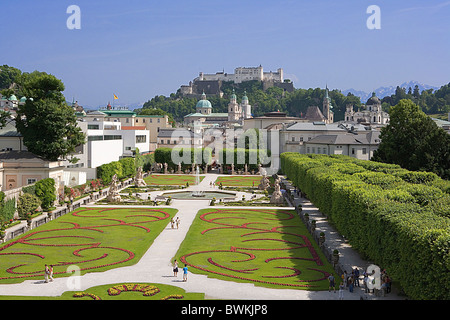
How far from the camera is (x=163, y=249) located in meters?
38.2

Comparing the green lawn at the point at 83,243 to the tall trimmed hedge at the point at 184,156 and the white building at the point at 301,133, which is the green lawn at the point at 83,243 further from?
the white building at the point at 301,133

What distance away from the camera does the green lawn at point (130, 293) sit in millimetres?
26430

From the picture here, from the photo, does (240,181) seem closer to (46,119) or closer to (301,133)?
(301,133)

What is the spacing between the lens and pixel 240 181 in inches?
3509

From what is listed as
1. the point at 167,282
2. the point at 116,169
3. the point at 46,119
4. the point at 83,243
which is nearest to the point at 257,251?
the point at 167,282

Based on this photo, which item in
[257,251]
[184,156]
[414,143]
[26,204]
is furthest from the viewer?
[184,156]

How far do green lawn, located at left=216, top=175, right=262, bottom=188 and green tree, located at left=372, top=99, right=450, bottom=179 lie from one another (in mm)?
19855

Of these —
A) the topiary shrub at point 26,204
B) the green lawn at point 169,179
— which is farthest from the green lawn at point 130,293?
the green lawn at point 169,179

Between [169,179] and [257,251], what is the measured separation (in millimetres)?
55732

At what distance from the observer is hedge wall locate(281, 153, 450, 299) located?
23562 millimetres

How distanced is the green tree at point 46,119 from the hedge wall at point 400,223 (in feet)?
99.8
